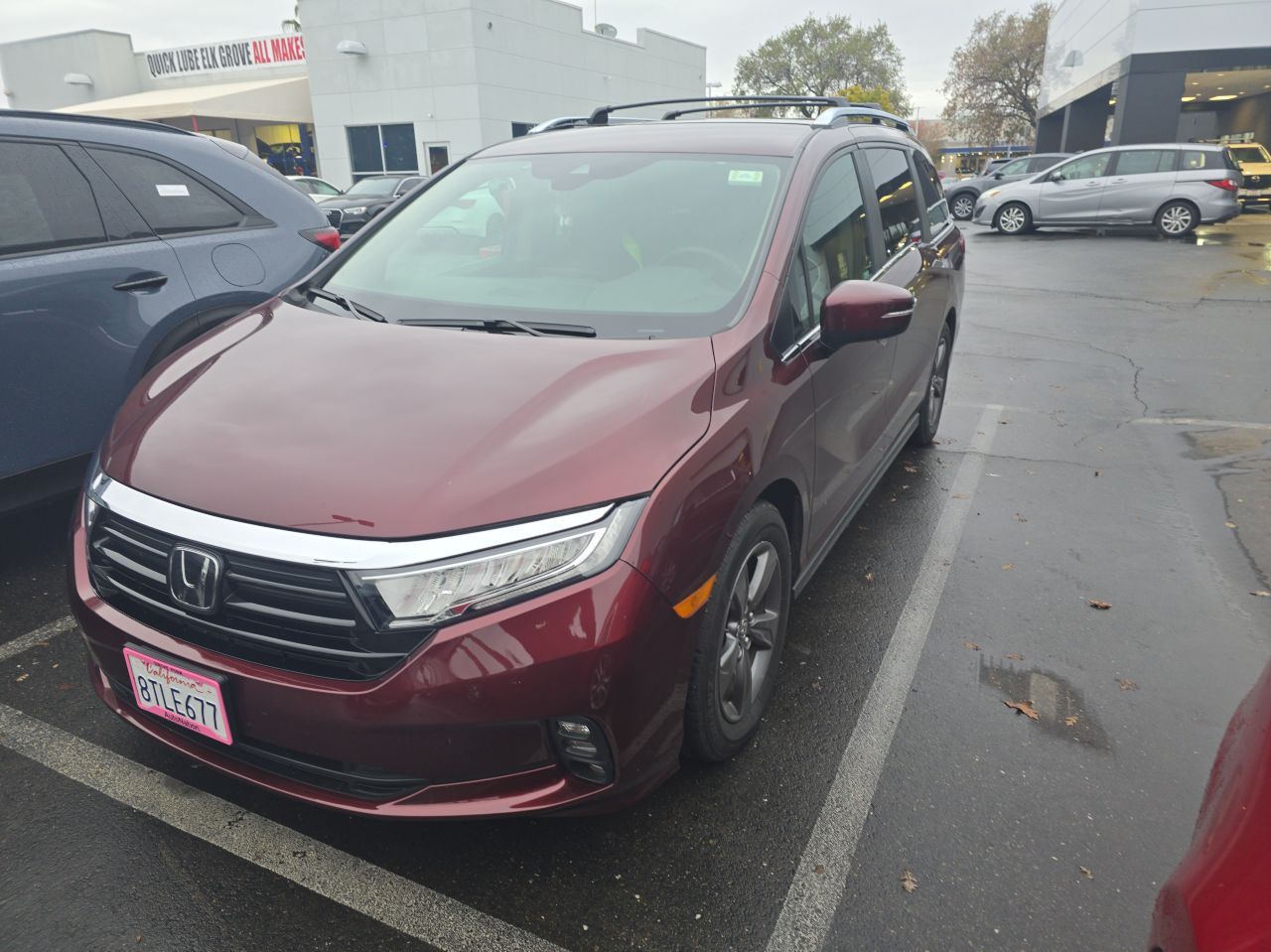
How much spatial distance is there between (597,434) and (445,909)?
3.92 feet

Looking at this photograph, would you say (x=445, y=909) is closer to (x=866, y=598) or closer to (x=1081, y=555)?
(x=866, y=598)

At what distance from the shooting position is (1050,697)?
9.71ft

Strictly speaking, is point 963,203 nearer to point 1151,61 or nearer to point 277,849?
point 1151,61

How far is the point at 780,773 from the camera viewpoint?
2.58 m

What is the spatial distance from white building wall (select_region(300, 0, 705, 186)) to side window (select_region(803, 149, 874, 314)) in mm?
28885

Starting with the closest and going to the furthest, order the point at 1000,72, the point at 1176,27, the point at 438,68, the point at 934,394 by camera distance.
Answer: the point at 934,394
the point at 1176,27
the point at 438,68
the point at 1000,72

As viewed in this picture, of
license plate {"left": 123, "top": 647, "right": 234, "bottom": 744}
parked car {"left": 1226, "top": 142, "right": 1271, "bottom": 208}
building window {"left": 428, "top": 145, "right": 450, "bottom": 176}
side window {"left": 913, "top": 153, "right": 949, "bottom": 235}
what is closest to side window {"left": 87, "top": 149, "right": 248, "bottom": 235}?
license plate {"left": 123, "top": 647, "right": 234, "bottom": 744}

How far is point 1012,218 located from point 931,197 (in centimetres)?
1642

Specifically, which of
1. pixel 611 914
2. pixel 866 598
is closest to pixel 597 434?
pixel 611 914

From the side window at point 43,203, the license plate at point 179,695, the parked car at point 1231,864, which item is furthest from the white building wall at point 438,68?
the parked car at point 1231,864

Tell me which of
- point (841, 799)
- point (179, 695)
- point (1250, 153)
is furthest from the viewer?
point (1250, 153)

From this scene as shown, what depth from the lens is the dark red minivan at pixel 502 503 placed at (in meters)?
1.85

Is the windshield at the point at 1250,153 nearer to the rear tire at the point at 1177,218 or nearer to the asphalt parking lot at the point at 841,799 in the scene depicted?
the rear tire at the point at 1177,218

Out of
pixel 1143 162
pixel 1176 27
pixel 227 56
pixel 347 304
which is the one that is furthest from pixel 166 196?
pixel 227 56
